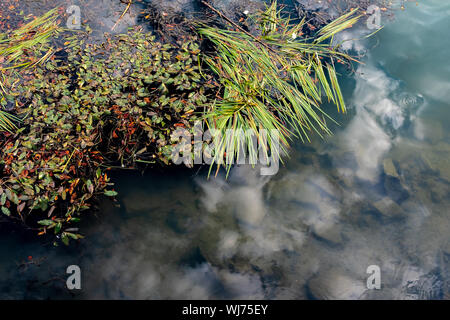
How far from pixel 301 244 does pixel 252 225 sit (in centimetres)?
36

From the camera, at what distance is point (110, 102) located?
6.77 feet

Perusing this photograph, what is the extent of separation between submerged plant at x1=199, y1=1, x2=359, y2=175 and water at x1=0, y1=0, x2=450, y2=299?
302 millimetres

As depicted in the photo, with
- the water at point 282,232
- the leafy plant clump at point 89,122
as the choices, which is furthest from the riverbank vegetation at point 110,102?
the water at point 282,232

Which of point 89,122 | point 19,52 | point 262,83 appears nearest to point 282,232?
point 262,83

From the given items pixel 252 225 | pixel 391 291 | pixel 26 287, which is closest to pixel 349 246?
pixel 391 291

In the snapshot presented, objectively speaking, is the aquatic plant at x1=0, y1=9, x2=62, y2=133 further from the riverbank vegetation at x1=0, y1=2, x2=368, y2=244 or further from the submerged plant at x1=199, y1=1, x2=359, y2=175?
the submerged plant at x1=199, y1=1, x2=359, y2=175

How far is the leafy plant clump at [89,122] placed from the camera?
5.95 ft

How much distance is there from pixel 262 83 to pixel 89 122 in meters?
1.28

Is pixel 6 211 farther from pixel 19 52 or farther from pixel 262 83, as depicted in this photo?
pixel 262 83

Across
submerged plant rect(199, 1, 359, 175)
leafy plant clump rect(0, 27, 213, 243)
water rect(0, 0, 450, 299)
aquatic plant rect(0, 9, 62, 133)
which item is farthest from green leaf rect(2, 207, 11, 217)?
submerged plant rect(199, 1, 359, 175)

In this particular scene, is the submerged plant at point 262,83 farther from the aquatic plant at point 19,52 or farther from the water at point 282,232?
the aquatic plant at point 19,52

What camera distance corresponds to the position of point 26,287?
171 centimetres

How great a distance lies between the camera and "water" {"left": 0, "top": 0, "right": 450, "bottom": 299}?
5.93 feet

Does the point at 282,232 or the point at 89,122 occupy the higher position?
the point at 89,122
